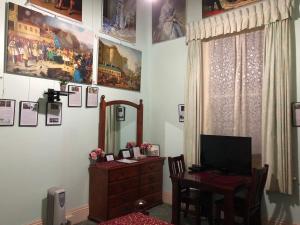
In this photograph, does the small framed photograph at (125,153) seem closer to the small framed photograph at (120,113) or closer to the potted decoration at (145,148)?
the potted decoration at (145,148)

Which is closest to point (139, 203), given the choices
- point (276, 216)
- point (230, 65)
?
point (276, 216)

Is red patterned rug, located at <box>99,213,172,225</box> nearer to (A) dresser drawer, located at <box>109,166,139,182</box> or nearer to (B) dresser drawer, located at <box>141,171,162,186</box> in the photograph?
(A) dresser drawer, located at <box>109,166,139,182</box>

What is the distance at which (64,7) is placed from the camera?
3.26m

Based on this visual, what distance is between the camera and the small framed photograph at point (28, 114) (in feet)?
9.25

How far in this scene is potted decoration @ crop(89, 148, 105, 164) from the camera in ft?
11.3

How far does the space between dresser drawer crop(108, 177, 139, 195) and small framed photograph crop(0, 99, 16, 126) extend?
1.45 m

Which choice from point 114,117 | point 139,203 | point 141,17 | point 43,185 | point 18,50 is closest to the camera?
point 139,203

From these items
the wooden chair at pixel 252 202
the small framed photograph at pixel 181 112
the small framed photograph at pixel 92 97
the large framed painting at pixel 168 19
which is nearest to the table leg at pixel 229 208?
the wooden chair at pixel 252 202

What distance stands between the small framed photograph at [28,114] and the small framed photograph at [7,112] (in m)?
0.09

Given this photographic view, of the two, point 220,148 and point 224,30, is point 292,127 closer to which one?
point 220,148

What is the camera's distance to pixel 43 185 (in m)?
3.03

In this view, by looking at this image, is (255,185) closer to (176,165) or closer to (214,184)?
(214,184)

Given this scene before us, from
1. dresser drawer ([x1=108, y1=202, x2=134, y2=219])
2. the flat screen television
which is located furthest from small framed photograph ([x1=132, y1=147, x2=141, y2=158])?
the flat screen television

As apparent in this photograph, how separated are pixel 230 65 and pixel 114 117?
74.9 inches
